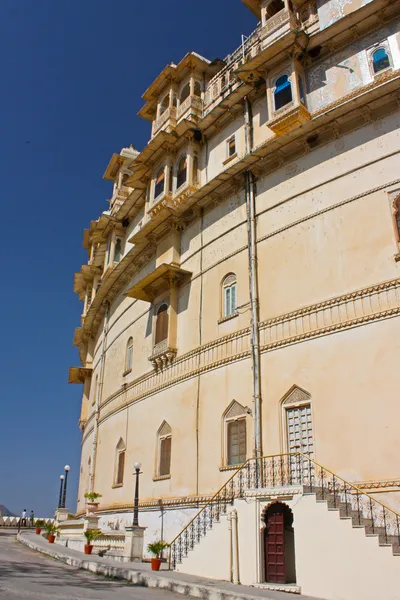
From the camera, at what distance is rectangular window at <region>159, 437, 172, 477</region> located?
691 inches

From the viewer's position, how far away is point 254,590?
10.1 meters

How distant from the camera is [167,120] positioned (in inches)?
869

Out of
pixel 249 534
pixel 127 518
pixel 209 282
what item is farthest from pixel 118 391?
pixel 249 534

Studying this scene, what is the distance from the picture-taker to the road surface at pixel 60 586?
928 cm

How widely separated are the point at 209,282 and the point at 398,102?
7.59m

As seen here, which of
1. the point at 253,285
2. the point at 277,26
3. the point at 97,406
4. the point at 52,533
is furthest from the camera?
the point at 97,406

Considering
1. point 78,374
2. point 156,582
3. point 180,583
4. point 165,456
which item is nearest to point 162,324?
point 165,456

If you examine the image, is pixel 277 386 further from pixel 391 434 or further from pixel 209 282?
pixel 209 282

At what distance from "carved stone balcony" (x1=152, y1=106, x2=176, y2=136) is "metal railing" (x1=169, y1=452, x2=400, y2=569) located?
13685 millimetres

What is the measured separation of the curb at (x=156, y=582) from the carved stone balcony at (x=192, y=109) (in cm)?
1546

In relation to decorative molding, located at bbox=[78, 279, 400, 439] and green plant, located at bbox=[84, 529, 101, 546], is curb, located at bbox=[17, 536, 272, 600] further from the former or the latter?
decorative molding, located at bbox=[78, 279, 400, 439]

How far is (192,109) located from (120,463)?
1418cm

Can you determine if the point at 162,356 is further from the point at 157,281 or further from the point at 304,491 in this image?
the point at 304,491

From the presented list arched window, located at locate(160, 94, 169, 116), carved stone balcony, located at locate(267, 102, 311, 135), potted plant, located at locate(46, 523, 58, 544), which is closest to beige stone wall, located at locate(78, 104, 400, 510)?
carved stone balcony, located at locate(267, 102, 311, 135)
